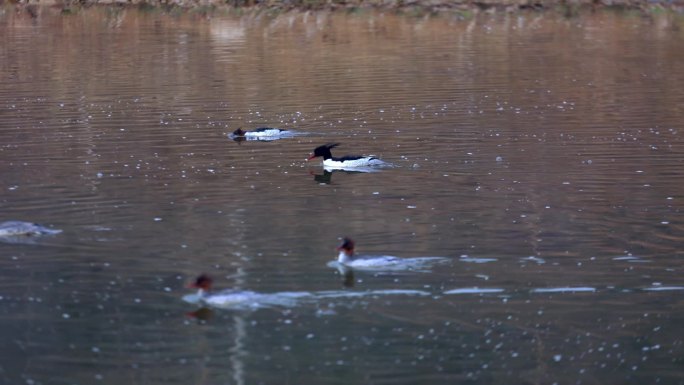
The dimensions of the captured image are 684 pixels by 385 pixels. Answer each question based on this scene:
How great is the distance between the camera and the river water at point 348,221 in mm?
10281

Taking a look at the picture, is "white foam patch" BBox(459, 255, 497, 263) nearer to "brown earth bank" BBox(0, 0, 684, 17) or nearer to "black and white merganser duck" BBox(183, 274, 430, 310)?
"black and white merganser duck" BBox(183, 274, 430, 310)

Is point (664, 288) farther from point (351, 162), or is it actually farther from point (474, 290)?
point (351, 162)

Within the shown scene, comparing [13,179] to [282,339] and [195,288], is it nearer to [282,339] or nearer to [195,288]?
[195,288]

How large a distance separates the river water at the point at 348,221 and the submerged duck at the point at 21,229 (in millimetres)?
235

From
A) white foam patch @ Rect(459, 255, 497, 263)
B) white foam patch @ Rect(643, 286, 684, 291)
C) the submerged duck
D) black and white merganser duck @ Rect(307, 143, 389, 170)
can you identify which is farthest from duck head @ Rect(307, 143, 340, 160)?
white foam patch @ Rect(643, 286, 684, 291)

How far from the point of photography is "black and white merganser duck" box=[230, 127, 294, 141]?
20359mm

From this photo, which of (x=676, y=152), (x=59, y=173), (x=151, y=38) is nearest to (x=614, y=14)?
(x=151, y=38)

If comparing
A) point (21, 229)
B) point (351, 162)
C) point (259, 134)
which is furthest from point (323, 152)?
point (21, 229)

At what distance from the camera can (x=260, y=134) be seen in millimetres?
20453

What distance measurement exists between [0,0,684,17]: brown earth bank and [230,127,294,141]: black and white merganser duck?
2264 centimetres

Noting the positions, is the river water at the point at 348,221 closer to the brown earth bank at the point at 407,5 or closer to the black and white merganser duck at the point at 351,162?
the black and white merganser duck at the point at 351,162

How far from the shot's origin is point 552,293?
11648 mm

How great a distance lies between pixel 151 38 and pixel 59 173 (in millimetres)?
20070

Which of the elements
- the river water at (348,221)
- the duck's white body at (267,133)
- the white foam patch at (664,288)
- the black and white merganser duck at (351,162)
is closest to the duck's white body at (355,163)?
the black and white merganser duck at (351,162)
